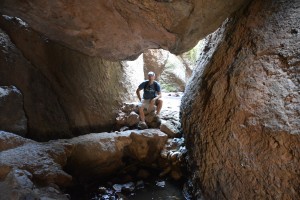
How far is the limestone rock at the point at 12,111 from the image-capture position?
4250mm

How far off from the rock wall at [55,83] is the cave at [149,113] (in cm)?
2

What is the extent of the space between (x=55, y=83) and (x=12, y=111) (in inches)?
47.1

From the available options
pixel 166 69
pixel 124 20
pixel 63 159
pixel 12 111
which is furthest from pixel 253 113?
pixel 166 69

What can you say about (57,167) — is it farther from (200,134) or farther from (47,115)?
(200,134)

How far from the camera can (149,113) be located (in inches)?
253

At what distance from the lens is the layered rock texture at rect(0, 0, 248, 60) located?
3875 millimetres

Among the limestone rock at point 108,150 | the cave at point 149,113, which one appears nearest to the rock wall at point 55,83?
the cave at point 149,113

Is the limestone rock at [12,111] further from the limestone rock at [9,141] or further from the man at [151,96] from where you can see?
the man at [151,96]

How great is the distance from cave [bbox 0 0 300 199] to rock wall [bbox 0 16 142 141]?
0.02 metres

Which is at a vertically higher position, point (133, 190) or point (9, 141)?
point (9, 141)

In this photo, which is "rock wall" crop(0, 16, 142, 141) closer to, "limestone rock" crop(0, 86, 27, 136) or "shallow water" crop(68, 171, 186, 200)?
"limestone rock" crop(0, 86, 27, 136)

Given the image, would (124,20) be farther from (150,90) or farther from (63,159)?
(150,90)

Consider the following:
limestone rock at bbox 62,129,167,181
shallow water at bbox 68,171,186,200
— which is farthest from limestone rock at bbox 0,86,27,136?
shallow water at bbox 68,171,186,200

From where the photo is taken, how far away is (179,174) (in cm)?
514
